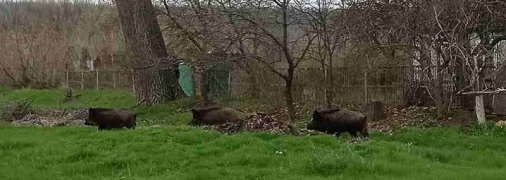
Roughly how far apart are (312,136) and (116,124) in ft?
15.5

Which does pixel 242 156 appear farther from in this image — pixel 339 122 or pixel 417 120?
pixel 417 120

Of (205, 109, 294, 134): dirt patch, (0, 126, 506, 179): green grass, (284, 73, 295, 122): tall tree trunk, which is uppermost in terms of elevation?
(284, 73, 295, 122): tall tree trunk

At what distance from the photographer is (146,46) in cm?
2286

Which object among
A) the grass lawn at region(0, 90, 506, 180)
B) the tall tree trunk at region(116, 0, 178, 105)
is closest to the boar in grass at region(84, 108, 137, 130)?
the grass lawn at region(0, 90, 506, 180)

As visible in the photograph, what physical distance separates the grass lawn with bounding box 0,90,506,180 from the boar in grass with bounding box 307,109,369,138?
1.34 feet

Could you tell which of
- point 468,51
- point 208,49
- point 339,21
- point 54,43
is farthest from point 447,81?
point 54,43

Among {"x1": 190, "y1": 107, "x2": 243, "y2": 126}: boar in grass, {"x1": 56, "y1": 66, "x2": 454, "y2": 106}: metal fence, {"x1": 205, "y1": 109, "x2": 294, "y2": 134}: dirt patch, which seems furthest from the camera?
{"x1": 56, "y1": 66, "x2": 454, "y2": 106}: metal fence

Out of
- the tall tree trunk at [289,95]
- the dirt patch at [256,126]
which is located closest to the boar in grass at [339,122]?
the dirt patch at [256,126]

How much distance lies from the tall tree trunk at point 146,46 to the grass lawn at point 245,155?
893cm

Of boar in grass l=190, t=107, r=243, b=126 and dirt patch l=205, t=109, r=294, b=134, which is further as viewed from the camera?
boar in grass l=190, t=107, r=243, b=126

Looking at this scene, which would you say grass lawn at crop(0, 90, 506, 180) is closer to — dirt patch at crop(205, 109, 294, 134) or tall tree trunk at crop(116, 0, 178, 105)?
dirt patch at crop(205, 109, 294, 134)

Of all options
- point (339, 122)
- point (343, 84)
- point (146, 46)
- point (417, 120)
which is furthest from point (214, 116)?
point (146, 46)

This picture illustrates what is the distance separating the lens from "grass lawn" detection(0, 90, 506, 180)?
960 centimetres

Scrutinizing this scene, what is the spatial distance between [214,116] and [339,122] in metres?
3.11
